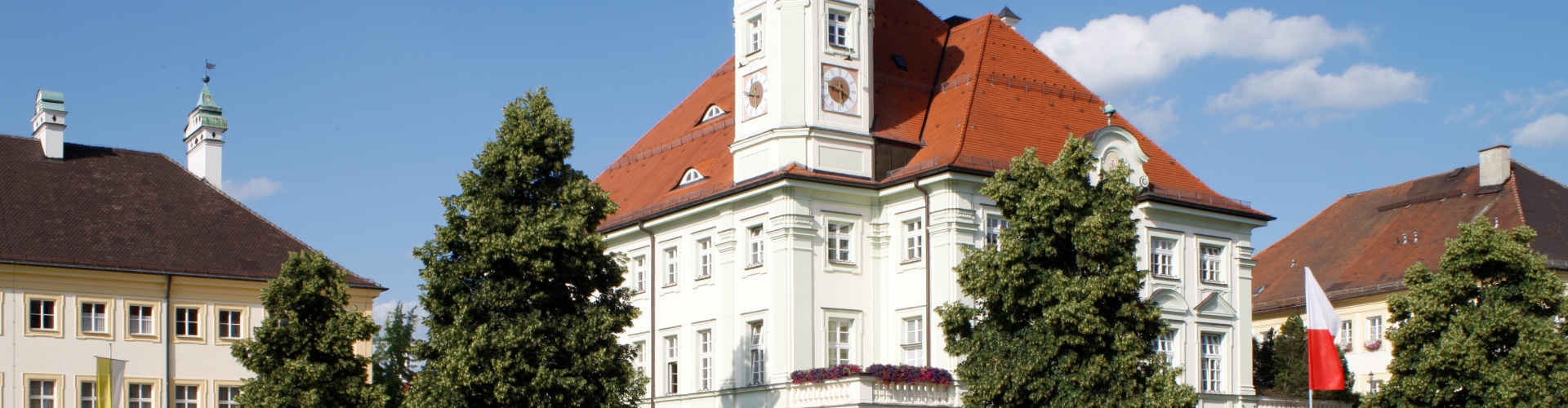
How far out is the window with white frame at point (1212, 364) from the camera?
45500 millimetres

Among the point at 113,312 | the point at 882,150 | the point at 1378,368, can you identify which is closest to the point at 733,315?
the point at 882,150

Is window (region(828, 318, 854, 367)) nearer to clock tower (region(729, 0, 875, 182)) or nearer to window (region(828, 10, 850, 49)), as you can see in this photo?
clock tower (region(729, 0, 875, 182))

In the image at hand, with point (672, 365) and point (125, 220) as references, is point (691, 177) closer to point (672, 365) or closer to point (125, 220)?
point (672, 365)

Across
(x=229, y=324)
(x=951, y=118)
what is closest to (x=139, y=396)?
(x=229, y=324)

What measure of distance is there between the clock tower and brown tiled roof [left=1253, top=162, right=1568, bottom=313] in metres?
24.2

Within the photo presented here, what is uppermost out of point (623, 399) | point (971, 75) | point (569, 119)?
point (971, 75)

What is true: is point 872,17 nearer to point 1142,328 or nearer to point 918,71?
point 918,71

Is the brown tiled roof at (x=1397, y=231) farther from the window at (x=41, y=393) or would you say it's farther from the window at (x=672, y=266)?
the window at (x=41, y=393)

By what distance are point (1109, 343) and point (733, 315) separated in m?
14.9

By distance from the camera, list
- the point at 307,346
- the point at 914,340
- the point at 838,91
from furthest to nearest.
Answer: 1. the point at 838,91
2. the point at 914,340
3. the point at 307,346

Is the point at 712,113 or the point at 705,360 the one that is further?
the point at 712,113

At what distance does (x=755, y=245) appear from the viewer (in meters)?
44.1

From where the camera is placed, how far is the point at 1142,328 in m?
31.3

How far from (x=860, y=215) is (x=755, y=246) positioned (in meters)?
2.63
